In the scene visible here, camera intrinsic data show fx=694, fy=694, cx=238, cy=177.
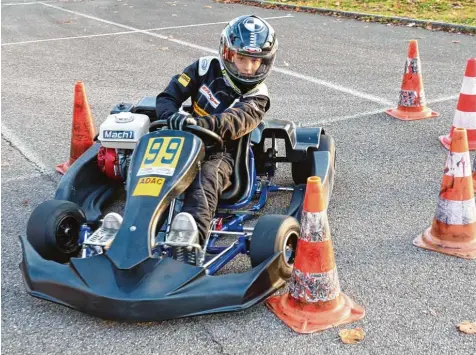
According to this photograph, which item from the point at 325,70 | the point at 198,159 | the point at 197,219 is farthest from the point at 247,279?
the point at 325,70

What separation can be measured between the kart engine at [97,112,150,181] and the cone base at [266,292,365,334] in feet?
5.57

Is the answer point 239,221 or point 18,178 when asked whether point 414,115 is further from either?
point 18,178

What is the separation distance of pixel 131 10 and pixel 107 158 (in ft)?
35.6

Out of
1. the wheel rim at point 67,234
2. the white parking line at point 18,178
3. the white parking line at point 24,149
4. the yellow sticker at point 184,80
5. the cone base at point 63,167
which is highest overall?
the yellow sticker at point 184,80

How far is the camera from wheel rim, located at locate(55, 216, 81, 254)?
3.95 meters

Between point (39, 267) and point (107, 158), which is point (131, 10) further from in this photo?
point (39, 267)

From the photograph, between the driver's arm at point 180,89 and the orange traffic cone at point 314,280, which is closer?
the orange traffic cone at point 314,280

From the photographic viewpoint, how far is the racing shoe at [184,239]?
358cm

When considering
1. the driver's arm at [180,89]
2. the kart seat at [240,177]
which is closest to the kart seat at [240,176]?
the kart seat at [240,177]

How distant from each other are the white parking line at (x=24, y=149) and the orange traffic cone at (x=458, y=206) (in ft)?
10.4

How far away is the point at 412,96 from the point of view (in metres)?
6.67

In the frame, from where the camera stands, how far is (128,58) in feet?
32.5

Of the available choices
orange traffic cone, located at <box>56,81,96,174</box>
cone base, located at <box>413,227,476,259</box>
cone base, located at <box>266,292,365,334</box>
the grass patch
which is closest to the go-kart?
cone base, located at <box>266,292,365,334</box>

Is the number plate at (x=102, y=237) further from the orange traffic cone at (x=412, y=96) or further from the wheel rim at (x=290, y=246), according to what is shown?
the orange traffic cone at (x=412, y=96)
